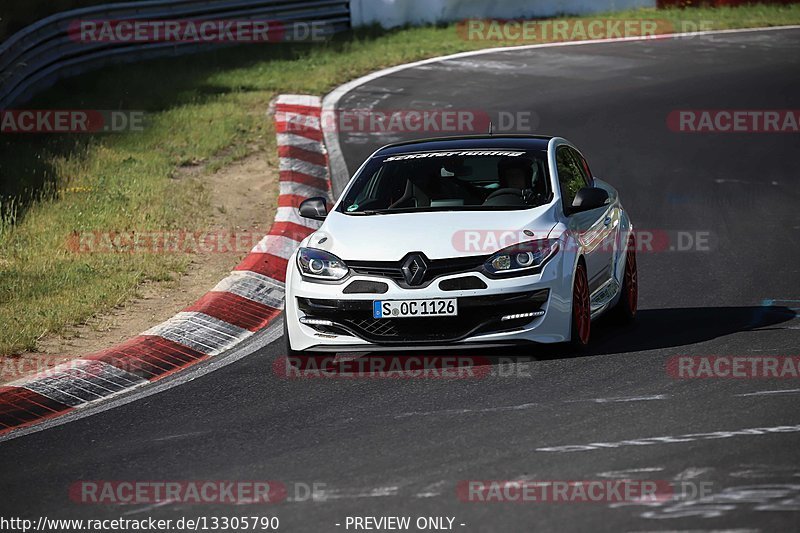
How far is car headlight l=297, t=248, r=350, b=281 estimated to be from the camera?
8.35 metres

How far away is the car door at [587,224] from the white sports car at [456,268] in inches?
0.7

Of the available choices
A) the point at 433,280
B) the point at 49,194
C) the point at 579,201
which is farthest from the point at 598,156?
the point at 433,280

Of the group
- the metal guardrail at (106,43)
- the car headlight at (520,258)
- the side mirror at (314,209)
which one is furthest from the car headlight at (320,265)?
the metal guardrail at (106,43)

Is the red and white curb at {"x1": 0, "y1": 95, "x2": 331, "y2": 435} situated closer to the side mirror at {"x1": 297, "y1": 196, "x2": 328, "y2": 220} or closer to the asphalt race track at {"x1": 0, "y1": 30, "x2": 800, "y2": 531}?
the asphalt race track at {"x1": 0, "y1": 30, "x2": 800, "y2": 531}

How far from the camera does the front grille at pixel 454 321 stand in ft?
26.5

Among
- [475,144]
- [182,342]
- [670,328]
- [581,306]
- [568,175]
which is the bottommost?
[670,328]

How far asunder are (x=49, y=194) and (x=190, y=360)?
5.34 m

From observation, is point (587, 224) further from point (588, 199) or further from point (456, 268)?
point (456, 268)

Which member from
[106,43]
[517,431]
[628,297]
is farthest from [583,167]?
[106,43]

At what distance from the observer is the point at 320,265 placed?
8.48 metres

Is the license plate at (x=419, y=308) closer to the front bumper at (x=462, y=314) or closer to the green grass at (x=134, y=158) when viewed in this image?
the front bumper at (x=462, y=314)

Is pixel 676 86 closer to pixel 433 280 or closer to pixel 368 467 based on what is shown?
pixel 433 280

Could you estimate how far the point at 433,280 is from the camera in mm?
8094

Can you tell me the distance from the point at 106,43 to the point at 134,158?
19.4ft
